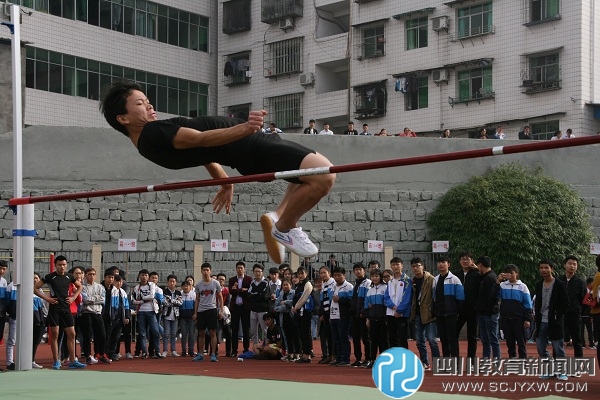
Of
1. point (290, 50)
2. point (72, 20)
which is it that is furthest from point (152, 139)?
point (290, 50)

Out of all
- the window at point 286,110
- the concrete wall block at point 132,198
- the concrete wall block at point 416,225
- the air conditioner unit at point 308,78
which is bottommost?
the concrete wall block at point 416,225

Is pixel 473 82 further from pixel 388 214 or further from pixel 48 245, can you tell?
pixel 48 245

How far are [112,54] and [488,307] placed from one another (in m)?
25.4

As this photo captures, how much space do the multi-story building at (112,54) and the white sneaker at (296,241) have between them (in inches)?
1050

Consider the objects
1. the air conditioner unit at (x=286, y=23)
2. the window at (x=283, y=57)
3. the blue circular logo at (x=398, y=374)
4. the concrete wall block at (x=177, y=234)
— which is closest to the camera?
the blue circular logo at (x=398, y=374)

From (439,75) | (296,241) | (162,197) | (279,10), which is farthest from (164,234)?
(296,241)

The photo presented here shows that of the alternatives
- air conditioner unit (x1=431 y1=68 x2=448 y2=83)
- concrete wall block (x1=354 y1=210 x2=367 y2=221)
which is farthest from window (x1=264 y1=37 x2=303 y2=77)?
concrete wall block (x1=354 y1=210 x2=367 y2=221)

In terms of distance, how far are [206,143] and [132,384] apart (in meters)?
4.33

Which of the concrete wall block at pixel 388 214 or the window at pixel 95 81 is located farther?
the window at pixel 95 81

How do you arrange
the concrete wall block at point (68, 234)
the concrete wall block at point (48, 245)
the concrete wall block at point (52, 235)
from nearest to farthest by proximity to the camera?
1. the concrete wall block at point (48, 245)
2. the concrete wall block at point (52, 235)
3. the concrete wall block at point (68, 234)

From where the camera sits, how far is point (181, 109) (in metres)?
38.6

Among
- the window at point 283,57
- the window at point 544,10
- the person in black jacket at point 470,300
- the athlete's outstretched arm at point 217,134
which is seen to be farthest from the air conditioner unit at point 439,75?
the athlete's outstretched arm at point 217,134

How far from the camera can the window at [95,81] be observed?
33.6 metres

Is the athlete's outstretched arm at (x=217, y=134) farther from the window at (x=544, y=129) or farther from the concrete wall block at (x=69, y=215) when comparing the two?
the window at (x=544, y=129)
